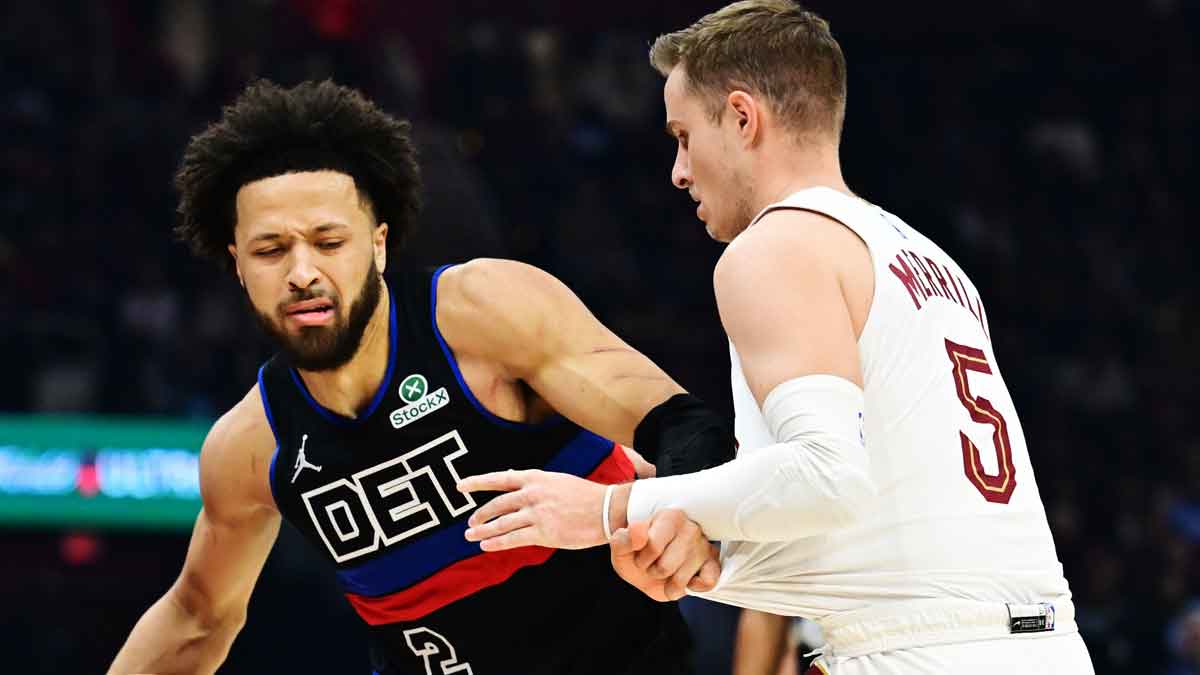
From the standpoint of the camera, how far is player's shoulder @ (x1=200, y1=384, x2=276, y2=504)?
12.5 ft

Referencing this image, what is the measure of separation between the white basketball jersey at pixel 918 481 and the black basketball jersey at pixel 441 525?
1.00 m

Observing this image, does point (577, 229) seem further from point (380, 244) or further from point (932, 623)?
→ point (932, 623)

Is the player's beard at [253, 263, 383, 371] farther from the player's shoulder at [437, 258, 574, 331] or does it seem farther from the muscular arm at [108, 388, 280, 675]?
the muscular arm at [108, 388, 280, 675]

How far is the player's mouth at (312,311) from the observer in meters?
3.47

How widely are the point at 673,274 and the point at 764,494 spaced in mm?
8439

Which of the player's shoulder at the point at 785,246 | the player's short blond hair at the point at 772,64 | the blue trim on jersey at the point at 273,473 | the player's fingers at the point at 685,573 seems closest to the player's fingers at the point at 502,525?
the player's fingers at the point at 685,573

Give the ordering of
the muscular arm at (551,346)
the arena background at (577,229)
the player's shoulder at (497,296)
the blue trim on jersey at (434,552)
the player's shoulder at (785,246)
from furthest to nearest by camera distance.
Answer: the arena background at (577,229)
the blue trim on jersey at (434,552)
the player's shoulder at (497,296)
the muscular arm at (551,346)
the player's shoulder at (785,246)

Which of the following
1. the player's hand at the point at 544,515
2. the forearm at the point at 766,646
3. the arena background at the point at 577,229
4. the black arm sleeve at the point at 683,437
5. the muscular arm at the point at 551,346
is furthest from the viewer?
the arena background at the point at 577,229

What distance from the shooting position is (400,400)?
3600 millimetres

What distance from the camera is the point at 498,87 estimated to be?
1137 centimetres

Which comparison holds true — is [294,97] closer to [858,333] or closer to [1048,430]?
[858,333]

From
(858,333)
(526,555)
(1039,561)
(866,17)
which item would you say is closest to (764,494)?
(858,333)

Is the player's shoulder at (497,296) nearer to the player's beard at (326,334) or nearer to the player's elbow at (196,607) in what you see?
the player's beard at (326,334)

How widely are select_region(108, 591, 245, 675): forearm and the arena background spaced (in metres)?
3.86
